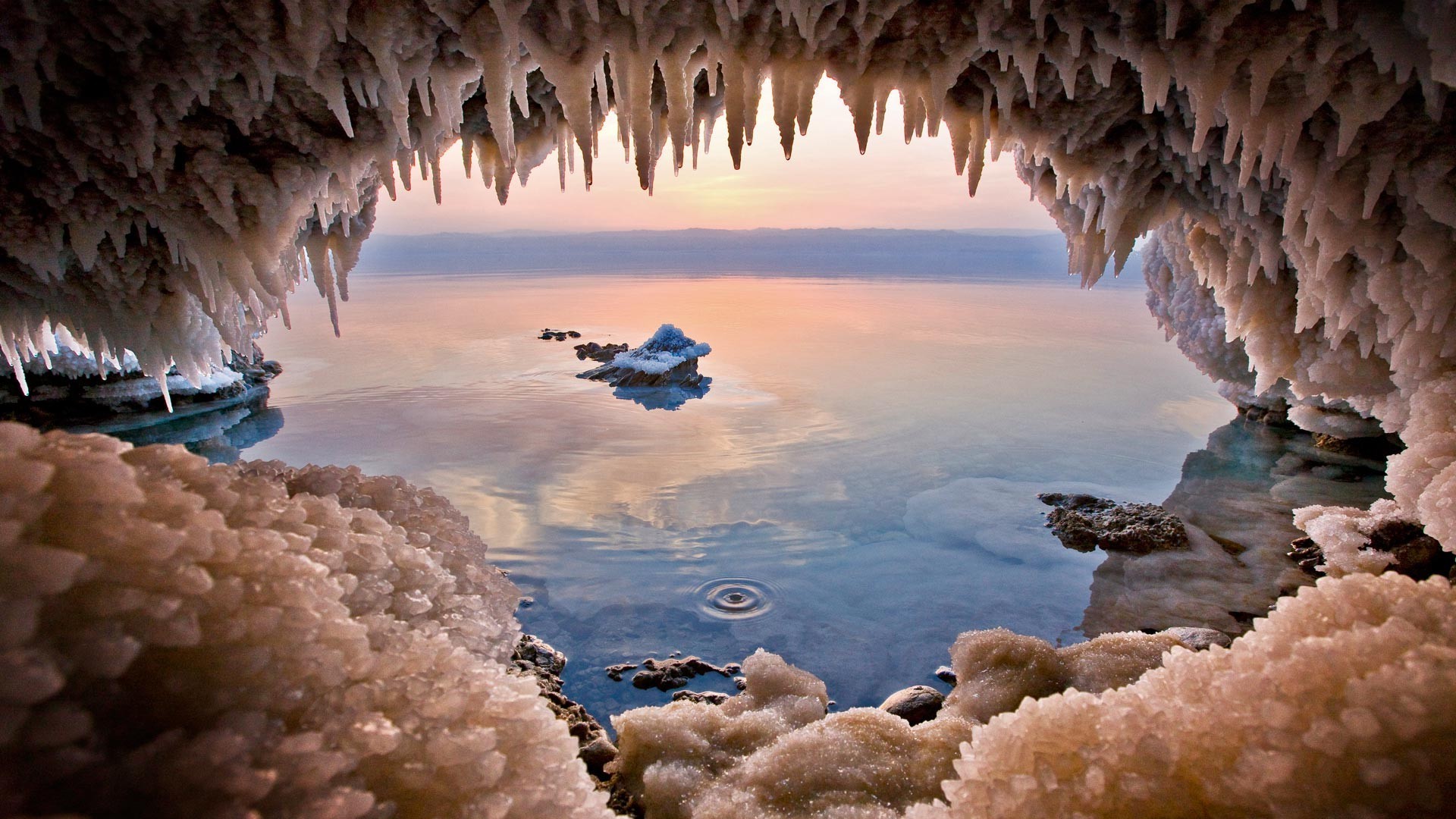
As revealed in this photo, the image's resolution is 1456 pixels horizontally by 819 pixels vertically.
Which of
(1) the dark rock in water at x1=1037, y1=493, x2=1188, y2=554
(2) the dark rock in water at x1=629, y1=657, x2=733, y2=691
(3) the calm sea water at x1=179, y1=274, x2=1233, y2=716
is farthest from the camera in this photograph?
(1) the dark rock in water at x1=1037, y1=493, x2=1188, y2=554

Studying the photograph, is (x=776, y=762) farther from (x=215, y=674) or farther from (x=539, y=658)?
(x=539, y=658)

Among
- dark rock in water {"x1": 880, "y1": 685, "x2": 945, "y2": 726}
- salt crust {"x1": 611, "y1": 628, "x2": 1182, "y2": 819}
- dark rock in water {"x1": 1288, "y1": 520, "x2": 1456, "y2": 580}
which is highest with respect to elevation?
salt crust {"x1": 611, "y1": 628, "x2": 1182, "y2": 819}

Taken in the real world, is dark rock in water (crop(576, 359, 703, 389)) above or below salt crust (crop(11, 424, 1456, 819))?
below

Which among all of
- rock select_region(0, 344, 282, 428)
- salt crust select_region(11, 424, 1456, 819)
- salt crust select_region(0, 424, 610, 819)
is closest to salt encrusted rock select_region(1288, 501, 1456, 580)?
salt crust select_region(11, 424, 1456, 819)

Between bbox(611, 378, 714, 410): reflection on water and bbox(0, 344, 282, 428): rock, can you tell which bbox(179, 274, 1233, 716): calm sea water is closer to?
bbox(611, 378, 714, 410): reflection on water

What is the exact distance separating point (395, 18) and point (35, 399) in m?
13.9

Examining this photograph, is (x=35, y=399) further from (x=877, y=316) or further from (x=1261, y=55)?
(x=877, y=316)

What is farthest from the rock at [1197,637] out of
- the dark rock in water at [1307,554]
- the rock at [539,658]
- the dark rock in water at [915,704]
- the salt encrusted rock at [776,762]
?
the rock at [539,658]

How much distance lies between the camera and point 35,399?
11883 mm

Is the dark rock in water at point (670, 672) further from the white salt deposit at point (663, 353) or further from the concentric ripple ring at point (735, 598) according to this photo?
the white salt deposit at point (663, 353)

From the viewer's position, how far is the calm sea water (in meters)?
6.78

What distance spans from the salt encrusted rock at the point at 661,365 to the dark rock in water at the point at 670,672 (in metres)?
13.1

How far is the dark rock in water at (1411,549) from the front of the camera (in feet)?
19.3

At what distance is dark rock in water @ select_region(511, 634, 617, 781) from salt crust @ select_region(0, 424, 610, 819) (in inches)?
50.4
